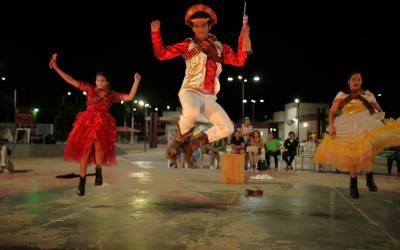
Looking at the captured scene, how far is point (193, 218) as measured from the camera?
555 centimetres

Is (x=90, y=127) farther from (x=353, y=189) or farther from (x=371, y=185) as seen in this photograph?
(x=371, y=185)

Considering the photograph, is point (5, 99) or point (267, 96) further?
point (267, 96)

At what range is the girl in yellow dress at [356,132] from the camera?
6.47 metres

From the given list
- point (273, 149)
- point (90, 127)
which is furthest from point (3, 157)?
point (273, 149)

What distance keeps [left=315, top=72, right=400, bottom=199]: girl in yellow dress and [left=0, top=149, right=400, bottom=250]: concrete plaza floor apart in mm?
755

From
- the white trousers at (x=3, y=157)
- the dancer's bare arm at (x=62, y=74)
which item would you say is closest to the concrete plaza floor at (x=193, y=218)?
the dancer's bare arm at (x=62, y=74)

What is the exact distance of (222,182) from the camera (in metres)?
10.2

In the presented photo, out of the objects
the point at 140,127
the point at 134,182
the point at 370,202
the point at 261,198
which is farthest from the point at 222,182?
the point at 140,127

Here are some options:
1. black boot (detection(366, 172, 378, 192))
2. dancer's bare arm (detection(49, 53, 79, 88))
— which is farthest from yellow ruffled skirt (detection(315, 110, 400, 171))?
dancer's bare arm (detection(49, 53, 79, 88))

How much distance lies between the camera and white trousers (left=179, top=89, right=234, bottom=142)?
5.29 metres

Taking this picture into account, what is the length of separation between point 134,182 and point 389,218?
5.80 metres

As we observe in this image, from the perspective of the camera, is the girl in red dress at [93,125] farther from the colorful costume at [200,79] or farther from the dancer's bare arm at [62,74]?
the colorful costume at [200,79]

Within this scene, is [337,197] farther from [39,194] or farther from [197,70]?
[39,194]

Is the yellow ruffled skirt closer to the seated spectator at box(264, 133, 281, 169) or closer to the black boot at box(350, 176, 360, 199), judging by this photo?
the black boot at box(350, 176, 360, 199)
